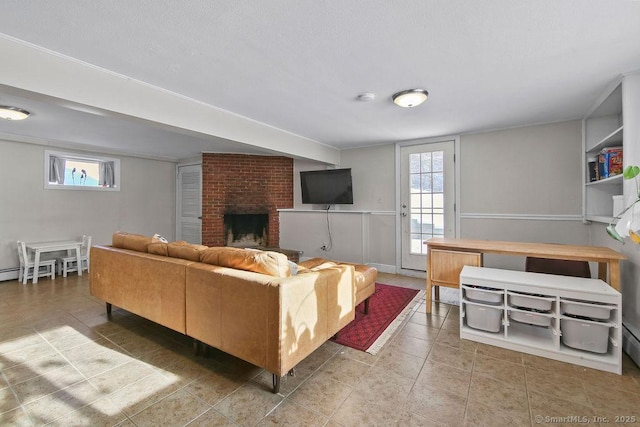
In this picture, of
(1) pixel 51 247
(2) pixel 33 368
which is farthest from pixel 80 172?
(2) pixel 33 368

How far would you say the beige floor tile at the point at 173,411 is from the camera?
147cm

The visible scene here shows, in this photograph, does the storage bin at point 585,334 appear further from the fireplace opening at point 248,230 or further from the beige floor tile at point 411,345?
the fireplace opening at point 248,230

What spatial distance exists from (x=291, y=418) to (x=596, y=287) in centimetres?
228

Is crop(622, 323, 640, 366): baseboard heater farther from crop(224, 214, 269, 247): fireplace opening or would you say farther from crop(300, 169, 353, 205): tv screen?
crop(224, 214, 269, 247): fireplace opening

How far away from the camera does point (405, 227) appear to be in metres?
4.47

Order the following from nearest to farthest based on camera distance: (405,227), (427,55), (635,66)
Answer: (427,55)
(635,66)
(405,227)

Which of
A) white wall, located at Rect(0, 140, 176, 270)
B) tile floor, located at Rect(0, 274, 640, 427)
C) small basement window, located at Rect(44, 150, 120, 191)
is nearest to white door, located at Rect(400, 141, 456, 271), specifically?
tile floor, located at Rect(0, 274, 640, 427)

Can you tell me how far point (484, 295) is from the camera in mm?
2305

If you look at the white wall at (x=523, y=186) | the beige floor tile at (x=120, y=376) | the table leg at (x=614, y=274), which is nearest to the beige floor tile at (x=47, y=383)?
the beige floor tile at (x=120, y=376)

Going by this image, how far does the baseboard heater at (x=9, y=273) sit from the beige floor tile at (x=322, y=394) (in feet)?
16.6

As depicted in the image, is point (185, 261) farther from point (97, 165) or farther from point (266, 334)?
point (97, 165)

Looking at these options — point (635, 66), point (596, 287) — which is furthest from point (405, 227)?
point (635, 66)

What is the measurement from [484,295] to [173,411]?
2365mm

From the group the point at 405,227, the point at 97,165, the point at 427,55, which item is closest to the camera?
the point at 427,55
